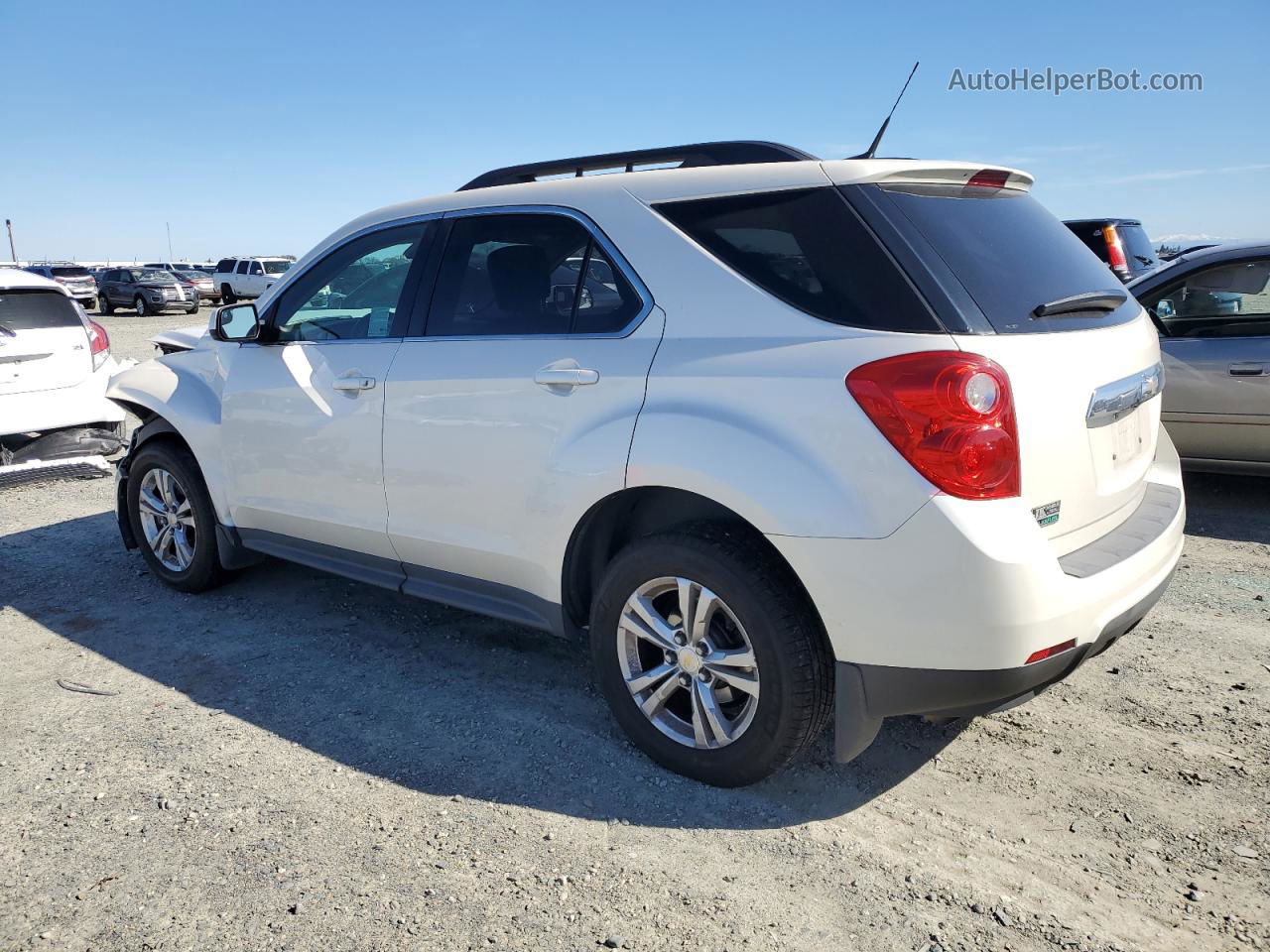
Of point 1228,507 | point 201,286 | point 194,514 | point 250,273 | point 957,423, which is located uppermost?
point 957,423

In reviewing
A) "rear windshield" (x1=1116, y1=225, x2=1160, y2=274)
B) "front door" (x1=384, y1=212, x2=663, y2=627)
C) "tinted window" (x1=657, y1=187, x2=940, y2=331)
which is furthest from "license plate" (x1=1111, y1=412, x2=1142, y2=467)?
"rear windshield" (x1=1116, y1=225, x2=1160, y2=274)

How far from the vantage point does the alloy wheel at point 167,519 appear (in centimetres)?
493

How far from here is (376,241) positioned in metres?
4.10

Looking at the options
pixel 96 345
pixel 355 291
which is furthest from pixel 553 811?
pixel 96 345

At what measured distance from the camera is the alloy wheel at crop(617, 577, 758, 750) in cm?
295

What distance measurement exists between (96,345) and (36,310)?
1.54 feet

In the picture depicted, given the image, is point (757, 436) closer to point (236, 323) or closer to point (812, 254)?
point (812, 254)

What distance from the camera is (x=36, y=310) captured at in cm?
731

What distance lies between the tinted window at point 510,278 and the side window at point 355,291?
8.2 inches

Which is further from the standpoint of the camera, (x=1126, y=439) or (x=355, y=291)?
(x=355, y=291)

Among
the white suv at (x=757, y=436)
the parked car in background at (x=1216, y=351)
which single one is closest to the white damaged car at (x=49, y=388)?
the white suv at (x=757, y=436)

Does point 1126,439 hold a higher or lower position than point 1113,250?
lower

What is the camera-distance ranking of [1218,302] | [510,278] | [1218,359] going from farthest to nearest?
1. [1218,302]
2. [1218,359]
3. [510,278]

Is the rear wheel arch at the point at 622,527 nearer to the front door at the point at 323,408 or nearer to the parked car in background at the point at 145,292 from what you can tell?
the front door at the point at 323,408
